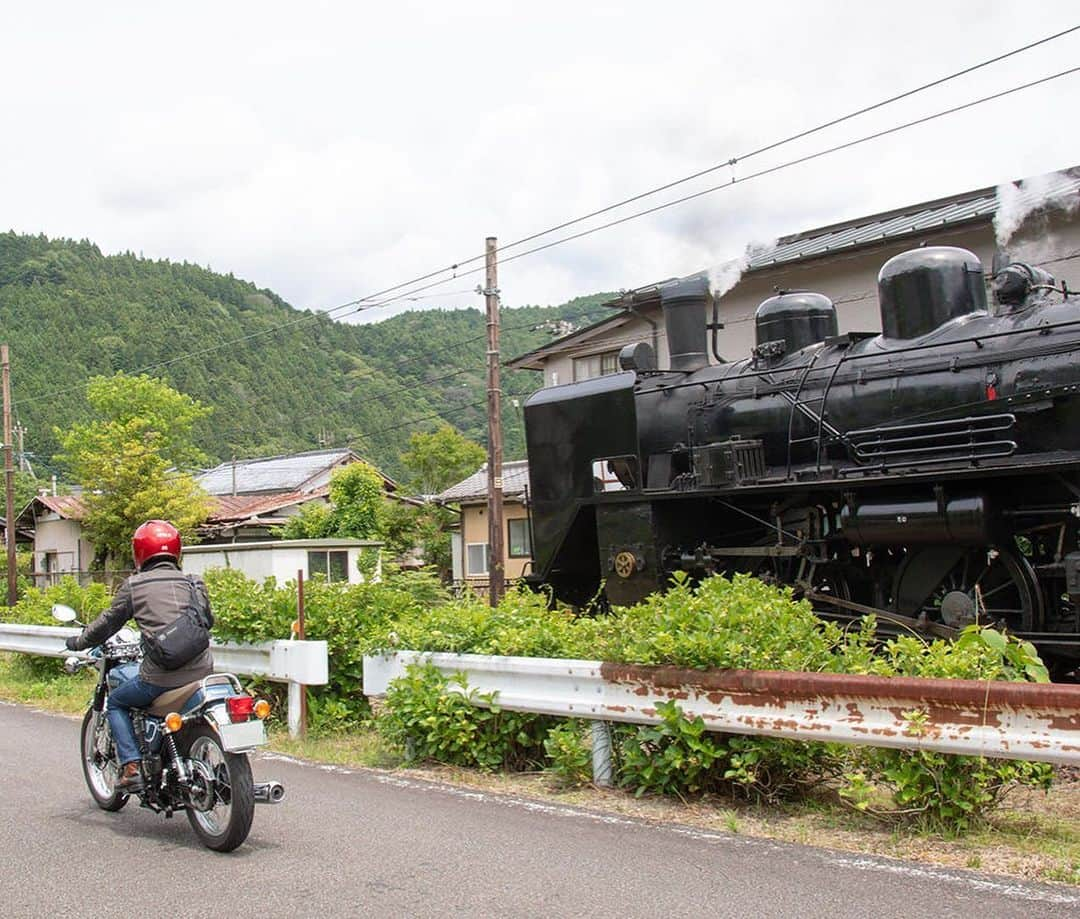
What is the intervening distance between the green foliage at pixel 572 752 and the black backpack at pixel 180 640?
6.77 feet

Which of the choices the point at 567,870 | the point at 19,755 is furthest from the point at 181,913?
the point at 19,755

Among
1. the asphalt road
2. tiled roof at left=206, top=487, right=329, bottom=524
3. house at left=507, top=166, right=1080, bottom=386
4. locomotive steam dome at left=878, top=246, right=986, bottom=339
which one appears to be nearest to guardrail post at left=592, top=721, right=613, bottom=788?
the asphalt road

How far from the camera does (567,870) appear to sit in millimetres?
4770

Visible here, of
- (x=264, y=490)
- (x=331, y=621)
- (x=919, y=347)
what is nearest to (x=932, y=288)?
(x=919, y=347)

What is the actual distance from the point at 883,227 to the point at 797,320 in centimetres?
1086

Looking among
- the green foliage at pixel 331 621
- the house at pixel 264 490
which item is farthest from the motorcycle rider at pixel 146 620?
the house at pixel 264 490

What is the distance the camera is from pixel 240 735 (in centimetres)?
522

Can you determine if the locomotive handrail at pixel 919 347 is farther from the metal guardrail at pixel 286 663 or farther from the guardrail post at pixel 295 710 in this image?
the guardrail post at pixel 295 710

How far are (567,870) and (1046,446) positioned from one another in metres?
5.46

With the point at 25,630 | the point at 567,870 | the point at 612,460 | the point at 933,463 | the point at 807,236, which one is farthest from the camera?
the point at 807,236

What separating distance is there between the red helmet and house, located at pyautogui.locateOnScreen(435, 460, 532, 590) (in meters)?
24.7

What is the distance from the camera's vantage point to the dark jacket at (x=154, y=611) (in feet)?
18.5

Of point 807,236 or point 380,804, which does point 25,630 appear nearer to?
point 380,804

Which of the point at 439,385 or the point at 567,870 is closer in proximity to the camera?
the point at 567,870
